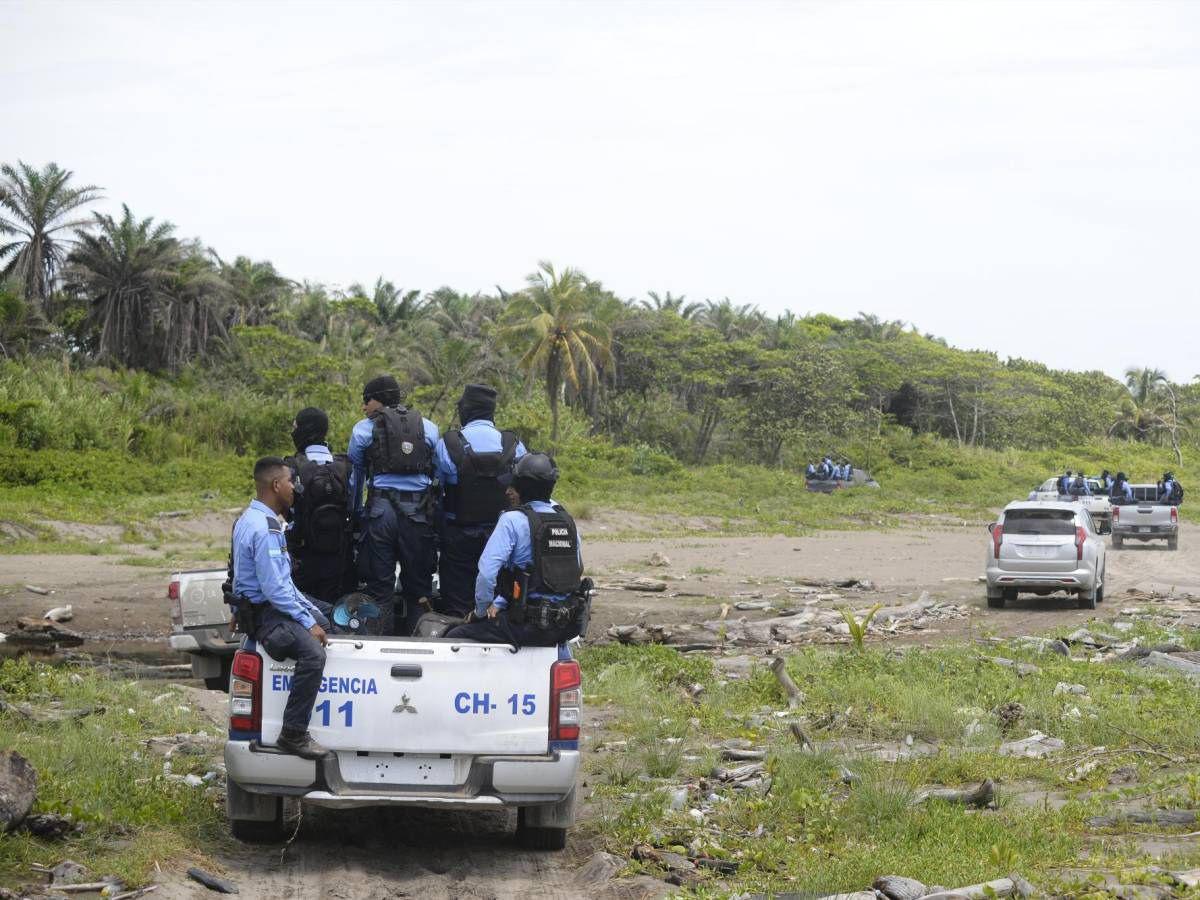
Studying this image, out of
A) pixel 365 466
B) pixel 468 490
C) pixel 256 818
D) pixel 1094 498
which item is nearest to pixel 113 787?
pixel 256 818

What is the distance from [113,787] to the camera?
763 centimetres

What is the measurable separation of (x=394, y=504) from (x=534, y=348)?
44822 mm

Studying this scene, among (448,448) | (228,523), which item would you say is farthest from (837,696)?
(228,523)

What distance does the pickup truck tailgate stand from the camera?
22.7 ft

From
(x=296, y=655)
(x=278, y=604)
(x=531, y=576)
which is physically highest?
(x=531, y=576)

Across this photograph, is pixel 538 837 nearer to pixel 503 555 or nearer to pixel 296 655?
pixel 503 555

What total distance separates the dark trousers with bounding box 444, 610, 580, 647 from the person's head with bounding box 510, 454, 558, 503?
0.69 metres

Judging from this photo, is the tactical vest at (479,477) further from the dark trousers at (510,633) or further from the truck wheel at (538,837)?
the truck wheel at (538,837)

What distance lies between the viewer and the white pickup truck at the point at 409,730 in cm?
689

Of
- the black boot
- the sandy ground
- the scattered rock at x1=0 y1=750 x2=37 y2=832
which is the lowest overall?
the sandy ground

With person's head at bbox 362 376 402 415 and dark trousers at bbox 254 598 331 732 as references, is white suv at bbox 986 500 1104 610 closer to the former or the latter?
person's head at bbox 362 376 402 415

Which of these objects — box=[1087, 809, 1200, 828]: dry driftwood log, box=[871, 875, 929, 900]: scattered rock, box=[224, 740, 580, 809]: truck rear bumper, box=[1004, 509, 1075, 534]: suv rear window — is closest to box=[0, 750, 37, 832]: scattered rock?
box=[224, 740, 580, 809]: truck rear bumper

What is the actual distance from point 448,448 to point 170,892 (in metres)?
3.49

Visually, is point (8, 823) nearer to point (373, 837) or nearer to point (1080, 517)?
point (373, 837)
